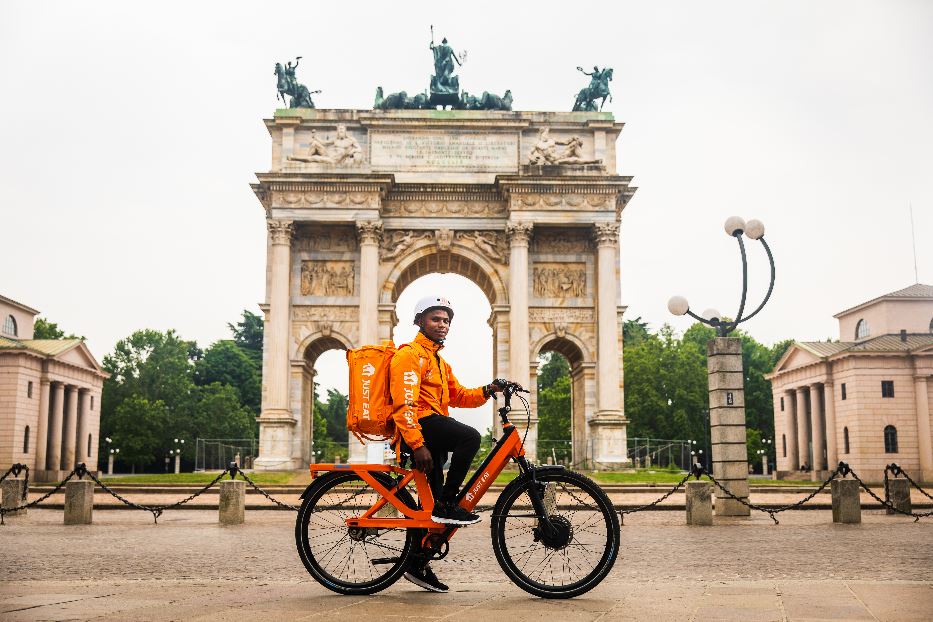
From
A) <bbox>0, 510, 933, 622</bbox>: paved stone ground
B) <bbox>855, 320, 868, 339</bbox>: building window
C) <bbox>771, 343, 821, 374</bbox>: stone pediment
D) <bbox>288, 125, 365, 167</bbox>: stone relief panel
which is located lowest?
<bbox>0, 510, 933, 622</bbox>: paved stone ground

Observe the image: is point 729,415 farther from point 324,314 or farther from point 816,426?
point 816,426

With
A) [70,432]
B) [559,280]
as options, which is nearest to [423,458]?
[559,280]

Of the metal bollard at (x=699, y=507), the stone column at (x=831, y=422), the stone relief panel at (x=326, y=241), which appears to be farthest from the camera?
the stone column at (x=831, y=422)

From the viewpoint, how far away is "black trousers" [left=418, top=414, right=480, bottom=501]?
7695mm

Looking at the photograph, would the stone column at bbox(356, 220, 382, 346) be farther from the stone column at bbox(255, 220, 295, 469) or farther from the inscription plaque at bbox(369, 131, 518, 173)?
the stone column at bbox(255, 220, 295, 469)

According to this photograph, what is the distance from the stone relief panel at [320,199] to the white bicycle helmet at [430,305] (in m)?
36.2

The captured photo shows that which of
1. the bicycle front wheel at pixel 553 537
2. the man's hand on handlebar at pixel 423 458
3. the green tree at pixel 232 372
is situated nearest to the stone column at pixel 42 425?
the green tree at pixel 232 372

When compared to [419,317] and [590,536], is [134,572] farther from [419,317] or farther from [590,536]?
[590,536]

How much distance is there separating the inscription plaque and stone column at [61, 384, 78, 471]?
31016mm

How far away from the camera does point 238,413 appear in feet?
271

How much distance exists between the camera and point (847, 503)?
18.8 metres

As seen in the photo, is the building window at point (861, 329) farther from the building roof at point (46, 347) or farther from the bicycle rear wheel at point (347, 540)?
the bicycle rear wheel at point (347, 540)

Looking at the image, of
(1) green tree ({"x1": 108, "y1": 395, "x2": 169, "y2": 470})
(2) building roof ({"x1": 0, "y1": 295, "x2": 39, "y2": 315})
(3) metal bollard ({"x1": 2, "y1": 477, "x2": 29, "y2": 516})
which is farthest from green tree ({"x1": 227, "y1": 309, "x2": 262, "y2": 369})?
(3) metal bollard ({"x1": 2, "y1": 477, "x2": 29, "y2": 516})

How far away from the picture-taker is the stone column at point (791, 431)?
65.8 metres
